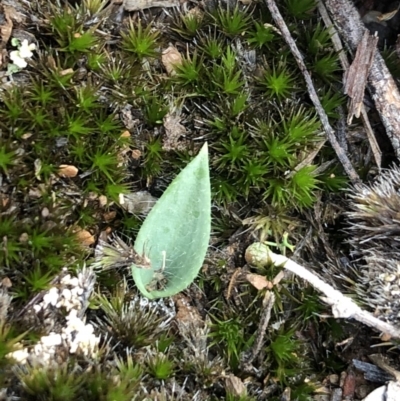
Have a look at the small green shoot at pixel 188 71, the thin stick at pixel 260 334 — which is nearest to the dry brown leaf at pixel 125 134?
the small green shoot at pixel 188 71

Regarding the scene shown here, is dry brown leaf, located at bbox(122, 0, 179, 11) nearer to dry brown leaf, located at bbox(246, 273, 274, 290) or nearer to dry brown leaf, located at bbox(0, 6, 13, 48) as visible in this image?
dry brown leaf, located at bbox(0, 6, 13, 48)

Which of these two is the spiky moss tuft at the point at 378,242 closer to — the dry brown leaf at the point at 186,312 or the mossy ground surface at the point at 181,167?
the mossy ground surface at the point at 181,167

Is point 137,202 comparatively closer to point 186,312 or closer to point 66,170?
point 66,170

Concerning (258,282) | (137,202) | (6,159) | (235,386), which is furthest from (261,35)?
(235,386)

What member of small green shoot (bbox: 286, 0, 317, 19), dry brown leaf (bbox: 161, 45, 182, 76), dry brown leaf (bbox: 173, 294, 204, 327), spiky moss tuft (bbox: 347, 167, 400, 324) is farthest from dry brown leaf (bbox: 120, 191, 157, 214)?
small green shoot (bbox: 286, 0, 317, 19)

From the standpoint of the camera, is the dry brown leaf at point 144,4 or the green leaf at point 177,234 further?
the dry brown leaf at point 144,4
